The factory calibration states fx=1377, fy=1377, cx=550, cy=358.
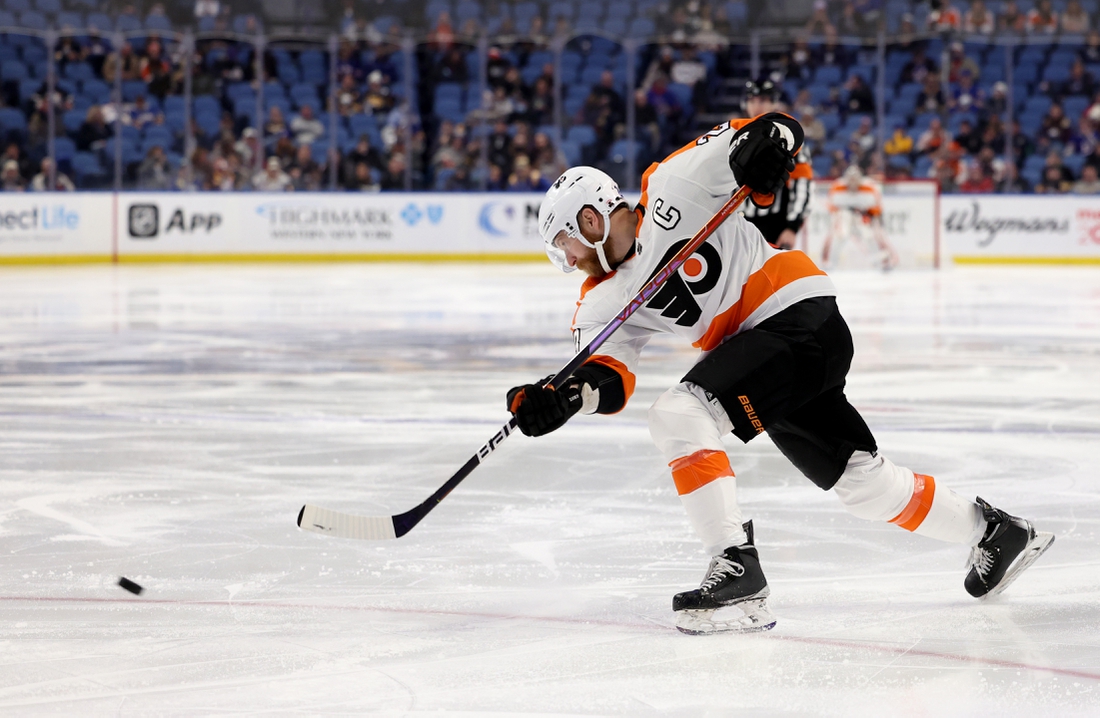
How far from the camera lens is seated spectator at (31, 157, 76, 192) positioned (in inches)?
601

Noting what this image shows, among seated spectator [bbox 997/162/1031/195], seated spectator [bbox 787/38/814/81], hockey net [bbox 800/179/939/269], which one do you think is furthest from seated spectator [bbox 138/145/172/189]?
seated spectator [bbox 997/162/1031/195]

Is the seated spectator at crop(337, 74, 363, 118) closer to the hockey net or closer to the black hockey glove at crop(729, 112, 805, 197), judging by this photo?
the hockey net

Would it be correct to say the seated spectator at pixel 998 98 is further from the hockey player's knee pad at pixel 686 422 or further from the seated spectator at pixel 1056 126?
the hockey player's knee pad at pixel 686 422

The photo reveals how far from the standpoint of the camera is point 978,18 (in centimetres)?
1794

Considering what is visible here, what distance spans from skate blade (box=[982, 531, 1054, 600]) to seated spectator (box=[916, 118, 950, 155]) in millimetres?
14108

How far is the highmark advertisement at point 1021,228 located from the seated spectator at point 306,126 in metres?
7.37

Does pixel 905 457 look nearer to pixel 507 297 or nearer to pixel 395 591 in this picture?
pixel 395 591

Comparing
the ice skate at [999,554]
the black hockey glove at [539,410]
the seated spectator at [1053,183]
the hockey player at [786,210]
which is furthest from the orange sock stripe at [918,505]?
the seated spectator at [1053,183]

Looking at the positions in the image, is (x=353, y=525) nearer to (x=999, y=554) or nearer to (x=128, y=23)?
(x=999, y=554)

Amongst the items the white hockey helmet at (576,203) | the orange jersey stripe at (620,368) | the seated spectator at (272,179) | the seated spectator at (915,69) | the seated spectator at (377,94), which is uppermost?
the seated spectator at (915,69)

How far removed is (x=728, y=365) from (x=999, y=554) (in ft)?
2.26

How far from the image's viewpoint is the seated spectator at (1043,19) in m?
17.5

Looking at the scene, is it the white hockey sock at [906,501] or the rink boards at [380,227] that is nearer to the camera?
the white hockey sock at [906,501]

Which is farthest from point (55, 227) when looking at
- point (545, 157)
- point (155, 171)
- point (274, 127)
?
point (545, 157)
